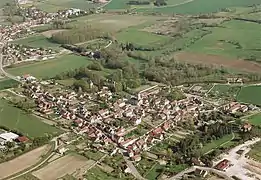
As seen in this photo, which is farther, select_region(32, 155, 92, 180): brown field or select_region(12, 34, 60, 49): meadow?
select_region(12, 34, 60, 49): meadow

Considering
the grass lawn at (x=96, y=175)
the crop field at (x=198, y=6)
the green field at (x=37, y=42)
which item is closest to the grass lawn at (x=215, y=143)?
the grass lawn at (x=96, y=175)

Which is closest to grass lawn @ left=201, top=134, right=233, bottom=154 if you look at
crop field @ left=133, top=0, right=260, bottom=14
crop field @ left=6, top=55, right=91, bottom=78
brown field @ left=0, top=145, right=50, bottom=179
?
brown field @ left=0, top=145, right=50, bottom=179

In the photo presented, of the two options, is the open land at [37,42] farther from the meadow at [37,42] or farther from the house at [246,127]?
the house at [246,127]

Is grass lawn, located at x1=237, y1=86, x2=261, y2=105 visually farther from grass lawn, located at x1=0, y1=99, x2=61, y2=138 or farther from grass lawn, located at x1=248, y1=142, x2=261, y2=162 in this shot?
grass lawn, located at x1=0, y1=99, x2=61, y2=138

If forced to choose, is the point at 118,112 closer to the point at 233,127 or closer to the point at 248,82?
the point at 233,127

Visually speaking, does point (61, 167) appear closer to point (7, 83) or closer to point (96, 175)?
point (96, 175)

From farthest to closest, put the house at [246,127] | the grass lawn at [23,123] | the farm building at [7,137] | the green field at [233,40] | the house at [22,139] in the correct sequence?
the green field at [233,40], the grass lawn at [23,123], the house at [246,127], the farm building at [7,137], the house at [22,139]
